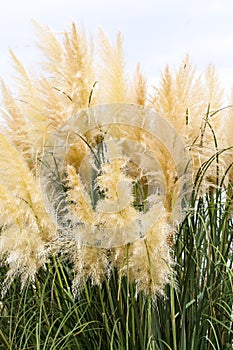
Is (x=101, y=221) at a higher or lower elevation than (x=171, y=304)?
higher

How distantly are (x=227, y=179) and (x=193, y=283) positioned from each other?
0.22m

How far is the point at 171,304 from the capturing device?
1.14m

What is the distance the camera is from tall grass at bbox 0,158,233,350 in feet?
3.87

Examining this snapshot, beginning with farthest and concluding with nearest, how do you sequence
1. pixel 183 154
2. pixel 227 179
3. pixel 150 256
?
pixel 227 179
pixel 183 154
pixel 150 256

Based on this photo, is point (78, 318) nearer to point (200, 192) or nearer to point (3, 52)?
point (200, 192)

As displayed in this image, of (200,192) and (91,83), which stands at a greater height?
(91,83)

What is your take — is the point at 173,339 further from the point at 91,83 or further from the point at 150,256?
the point at 91,83

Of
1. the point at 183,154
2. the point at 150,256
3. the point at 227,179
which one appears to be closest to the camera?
the point at 150,256

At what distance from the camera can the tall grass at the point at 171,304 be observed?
3.87ft

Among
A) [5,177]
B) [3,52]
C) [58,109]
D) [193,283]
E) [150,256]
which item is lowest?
[193,283]

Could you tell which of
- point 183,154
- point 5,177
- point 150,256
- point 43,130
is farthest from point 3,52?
point 150,256

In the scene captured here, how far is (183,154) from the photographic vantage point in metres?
1.13

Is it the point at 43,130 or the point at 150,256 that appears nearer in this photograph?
the point at 150,256

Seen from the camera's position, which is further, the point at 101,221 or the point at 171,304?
the point at 171,304
